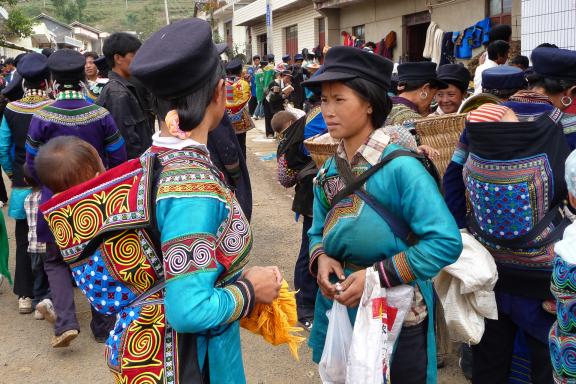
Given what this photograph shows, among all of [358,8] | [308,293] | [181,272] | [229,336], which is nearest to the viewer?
[181,272]

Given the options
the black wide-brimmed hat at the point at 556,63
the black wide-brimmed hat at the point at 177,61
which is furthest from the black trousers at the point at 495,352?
the black wide-brimmed hat at the point at 177,61

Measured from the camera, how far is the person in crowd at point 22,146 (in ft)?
15.9

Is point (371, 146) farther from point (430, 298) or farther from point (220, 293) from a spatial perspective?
point (220, 293)

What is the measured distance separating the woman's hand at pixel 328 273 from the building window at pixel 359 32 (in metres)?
15.5

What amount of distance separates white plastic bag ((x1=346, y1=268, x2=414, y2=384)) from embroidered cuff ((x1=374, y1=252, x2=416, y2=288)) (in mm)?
25

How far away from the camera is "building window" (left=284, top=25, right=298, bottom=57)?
77.0 feet

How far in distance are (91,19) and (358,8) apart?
10566 cm

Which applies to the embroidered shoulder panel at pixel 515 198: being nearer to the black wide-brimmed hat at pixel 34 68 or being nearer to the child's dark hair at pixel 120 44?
the child's dark hair at pixel 120 44

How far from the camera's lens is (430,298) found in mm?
2359

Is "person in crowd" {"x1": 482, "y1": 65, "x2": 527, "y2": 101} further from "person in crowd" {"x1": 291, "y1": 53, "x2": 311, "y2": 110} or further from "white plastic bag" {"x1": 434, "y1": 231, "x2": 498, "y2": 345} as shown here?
"person in crowd" {"x1": 291, "y1": 53, "x2": 311, "y2": 110}

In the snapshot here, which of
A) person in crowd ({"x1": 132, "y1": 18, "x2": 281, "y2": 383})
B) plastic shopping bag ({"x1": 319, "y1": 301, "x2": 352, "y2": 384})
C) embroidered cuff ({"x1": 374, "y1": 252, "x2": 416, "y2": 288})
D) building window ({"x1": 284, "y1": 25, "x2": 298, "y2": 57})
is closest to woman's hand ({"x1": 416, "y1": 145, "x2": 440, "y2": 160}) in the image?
embroidered cuff ({"x1": 374, "y1": 252, "x2": 416, "y2": 288})

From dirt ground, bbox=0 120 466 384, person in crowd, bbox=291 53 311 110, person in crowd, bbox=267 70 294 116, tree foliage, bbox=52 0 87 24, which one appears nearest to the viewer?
dirt ground, bbox=0 120 466 384

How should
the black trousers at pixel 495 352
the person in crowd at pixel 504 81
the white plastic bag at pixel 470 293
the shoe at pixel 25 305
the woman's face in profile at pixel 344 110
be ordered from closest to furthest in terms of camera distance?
the woman's face in profile at pixel 344 110, the white plastic bag at pixel 470 293, the black trousers at pixel 495 352, the person in crowd at pixel 504 81, the shoe at pixel 25 305

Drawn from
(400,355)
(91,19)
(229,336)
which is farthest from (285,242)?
(91,19)
